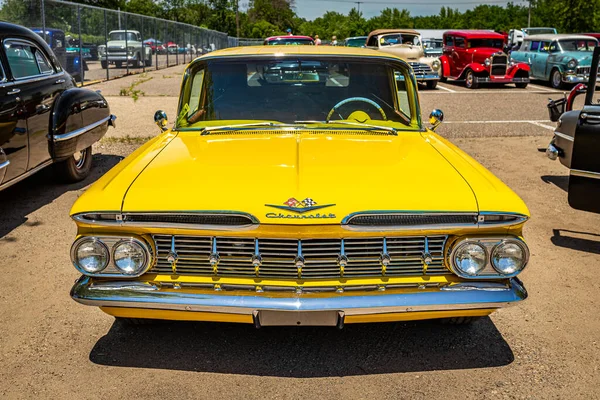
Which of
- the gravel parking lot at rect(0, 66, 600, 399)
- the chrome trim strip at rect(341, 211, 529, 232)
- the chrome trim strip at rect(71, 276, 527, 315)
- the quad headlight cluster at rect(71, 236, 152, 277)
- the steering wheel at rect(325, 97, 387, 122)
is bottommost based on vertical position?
the gravel parking lot at rect(0, 66, 600, 399)

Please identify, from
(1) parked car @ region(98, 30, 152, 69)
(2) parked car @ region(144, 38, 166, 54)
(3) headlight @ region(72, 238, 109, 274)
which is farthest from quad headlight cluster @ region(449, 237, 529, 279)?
(2) parked car @ region(144, 38, 166, 54)

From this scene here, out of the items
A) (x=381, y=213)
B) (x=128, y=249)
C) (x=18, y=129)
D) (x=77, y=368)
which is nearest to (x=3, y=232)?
(x=18, y=129)

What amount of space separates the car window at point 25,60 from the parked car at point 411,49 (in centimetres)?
1259

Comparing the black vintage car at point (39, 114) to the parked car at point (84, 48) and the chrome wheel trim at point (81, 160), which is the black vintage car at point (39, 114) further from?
the parked car at point (84, 48)

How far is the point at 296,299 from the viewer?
9.19ft

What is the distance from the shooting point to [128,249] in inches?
115

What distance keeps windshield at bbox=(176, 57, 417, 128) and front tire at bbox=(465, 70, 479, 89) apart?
1472 centimetres

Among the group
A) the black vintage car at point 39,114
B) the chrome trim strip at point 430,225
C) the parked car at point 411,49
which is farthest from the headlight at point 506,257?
the parked car at point 411,49

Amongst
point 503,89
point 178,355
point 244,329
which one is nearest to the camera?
point 178,355

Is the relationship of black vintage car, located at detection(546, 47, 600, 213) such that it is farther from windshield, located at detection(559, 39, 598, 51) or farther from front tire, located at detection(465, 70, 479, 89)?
windshield, located at detection(559, 39, 598, 51)

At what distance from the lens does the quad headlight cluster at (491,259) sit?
116 inches

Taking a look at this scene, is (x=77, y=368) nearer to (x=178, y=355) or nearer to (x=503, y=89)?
(x=178, y=355)

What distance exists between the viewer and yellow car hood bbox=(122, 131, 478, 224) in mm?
2830

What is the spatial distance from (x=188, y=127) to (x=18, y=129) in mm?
2220
